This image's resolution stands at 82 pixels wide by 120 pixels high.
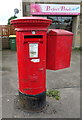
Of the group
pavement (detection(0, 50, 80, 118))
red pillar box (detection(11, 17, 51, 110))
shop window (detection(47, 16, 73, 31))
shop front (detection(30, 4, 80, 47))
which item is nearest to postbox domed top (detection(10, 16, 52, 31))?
red pillar box (detection(11, 17, 51, 110))

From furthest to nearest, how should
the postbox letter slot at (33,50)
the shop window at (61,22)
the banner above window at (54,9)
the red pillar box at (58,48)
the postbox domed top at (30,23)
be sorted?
the shop window at (61,22) → the banner above window at (54,9) → the red pillar box at (58,48) → the postbox letter slot at (33,50) → the postbox domed top at (30,23)

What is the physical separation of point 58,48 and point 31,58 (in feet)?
1.81

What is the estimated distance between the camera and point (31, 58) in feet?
7.15

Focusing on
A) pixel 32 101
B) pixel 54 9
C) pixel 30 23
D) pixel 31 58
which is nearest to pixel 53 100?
pixel 32 101

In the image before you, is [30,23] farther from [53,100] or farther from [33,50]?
[53,100]

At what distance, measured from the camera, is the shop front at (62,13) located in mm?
9211

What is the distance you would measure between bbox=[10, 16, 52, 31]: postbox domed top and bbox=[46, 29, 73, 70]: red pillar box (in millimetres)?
276

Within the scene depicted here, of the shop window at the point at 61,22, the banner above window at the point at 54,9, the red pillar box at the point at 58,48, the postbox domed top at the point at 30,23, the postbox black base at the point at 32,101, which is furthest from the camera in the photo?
the shop window at the point at 61,22

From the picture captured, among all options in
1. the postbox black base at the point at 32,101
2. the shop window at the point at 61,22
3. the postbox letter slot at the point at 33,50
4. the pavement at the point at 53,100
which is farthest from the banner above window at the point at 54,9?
the postbox black base at the point at 32,101

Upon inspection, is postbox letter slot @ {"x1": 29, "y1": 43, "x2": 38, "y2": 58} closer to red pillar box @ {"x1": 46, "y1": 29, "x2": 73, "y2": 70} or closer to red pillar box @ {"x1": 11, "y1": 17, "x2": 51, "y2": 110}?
red pillar box @ {"x1": 11, "y1": 17, "x2": 51, "y2": 110}

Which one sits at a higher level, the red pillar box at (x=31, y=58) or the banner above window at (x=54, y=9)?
the banner above window at (x=54, y=9)

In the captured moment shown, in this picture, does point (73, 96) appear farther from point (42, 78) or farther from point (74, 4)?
point (74, 4)

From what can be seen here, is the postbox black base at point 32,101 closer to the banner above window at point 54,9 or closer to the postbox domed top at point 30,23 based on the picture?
the postbox domed top at point 30,23

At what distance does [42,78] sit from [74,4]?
Answer: 8.99 metres
